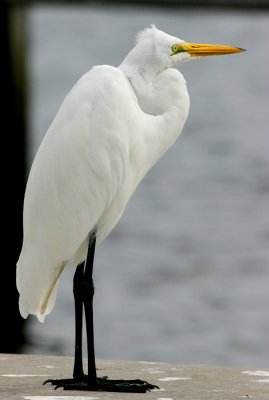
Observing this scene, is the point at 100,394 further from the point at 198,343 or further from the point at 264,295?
the point at 264,295

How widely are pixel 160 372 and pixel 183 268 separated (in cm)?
1034

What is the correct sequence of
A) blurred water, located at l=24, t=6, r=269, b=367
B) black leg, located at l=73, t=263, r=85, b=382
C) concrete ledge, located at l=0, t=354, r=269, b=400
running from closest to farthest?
1. concrete ledge, located at l=0, t=354, r=269, b=400
2. black leg, located at l=73, t=263, r=85, b=382
3. blurred water, located at l=24, t=6, r=269, b=367

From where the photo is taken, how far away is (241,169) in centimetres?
1972

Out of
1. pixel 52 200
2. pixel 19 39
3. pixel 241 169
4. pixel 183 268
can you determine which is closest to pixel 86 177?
pixel 52 200

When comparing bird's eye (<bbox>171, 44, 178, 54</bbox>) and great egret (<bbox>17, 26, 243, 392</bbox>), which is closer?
great egret (<bbox>17, 26, 243, 392</bbox>)

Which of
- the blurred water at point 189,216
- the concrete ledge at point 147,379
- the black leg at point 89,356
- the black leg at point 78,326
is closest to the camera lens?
the concrete ledge at point 147,379

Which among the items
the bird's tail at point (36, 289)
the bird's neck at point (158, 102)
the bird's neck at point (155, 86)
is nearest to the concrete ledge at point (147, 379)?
the bird's tail at point (36, 289)

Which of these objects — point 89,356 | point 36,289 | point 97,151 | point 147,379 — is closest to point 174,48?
point 97,151

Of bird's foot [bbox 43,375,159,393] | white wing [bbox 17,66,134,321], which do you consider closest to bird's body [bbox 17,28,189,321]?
white wing [bbox 17,66,134,321]

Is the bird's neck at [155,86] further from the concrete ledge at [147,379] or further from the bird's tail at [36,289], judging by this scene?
the concrete ledge at [147,379]

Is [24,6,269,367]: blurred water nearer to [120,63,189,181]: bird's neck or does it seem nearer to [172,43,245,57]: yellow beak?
[172,43,245,57]: yellow beak

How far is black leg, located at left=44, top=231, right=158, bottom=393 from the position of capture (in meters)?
4.67

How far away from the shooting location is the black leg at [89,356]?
4.67m

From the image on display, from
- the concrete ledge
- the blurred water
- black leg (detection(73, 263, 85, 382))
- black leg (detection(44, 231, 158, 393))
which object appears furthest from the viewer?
the blurred water
